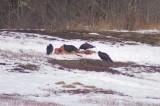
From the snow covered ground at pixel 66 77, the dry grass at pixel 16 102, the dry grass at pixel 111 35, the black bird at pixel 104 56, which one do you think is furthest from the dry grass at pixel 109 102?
the dry grass at pixel 111 35

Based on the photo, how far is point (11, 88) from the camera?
12336 millimetres

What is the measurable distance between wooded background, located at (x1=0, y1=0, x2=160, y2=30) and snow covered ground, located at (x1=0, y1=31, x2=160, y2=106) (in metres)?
5.56

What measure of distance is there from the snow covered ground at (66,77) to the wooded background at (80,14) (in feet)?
18.2

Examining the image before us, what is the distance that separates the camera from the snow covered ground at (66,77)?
11.8 meters

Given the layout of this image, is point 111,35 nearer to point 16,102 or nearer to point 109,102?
point 109,102

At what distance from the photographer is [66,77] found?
14.9 m

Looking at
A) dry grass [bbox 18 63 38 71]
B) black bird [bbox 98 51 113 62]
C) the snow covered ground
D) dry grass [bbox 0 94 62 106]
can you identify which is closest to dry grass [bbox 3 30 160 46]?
the snow covered ground

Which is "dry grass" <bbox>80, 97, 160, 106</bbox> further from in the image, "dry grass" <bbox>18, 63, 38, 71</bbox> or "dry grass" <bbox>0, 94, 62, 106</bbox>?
"dry grass" <bbox>18, 63, 38, 71</bbox>

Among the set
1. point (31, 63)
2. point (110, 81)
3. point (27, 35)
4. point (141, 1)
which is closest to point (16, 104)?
point (110, 81)

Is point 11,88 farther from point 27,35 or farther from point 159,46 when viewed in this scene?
point 159,46

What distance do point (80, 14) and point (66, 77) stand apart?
57.0 ft

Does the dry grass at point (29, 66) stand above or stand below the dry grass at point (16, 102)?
below

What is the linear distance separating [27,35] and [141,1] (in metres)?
12.4

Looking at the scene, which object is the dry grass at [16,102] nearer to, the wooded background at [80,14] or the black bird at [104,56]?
the black bird at [104,56]
